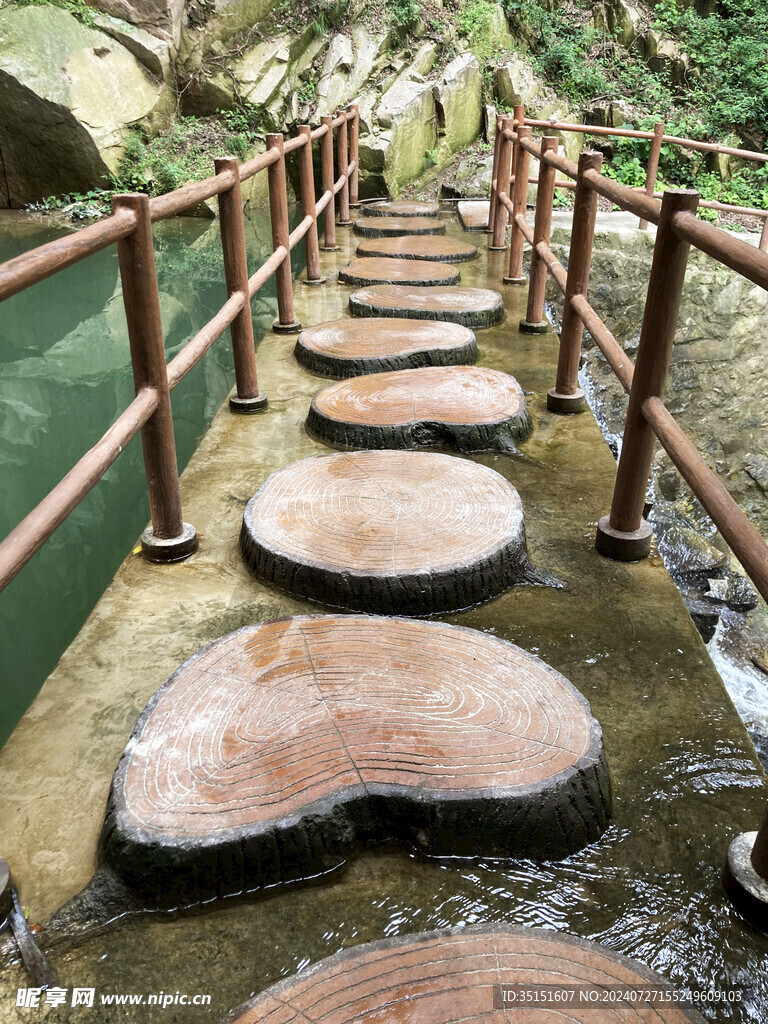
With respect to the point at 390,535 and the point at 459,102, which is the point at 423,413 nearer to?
the point at 390,535

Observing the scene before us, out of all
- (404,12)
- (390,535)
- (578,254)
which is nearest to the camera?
(390,535)

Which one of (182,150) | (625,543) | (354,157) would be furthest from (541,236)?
(182,150)

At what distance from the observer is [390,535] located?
241 cm

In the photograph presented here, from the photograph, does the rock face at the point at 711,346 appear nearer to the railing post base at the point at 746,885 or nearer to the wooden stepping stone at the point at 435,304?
the wooden stepping stone at the point at 435,304

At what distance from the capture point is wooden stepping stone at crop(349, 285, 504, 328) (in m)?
4.79

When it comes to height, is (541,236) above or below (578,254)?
below

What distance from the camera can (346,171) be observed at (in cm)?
818

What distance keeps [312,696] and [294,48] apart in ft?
41.5

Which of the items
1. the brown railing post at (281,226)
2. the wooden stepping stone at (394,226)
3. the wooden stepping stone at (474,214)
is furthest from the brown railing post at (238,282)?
the wooden stepping stone at (474,214)

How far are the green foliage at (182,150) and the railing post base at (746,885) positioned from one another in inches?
427

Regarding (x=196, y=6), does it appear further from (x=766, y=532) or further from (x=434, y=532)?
(x=434, y=532)

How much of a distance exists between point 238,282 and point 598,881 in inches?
106

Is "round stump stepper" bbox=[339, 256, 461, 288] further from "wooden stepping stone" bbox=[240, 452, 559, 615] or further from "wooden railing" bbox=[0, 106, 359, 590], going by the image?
"wooden stepping stone" bbox=[240, 452, 559, 615]

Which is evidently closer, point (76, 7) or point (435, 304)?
point (435, 304)
